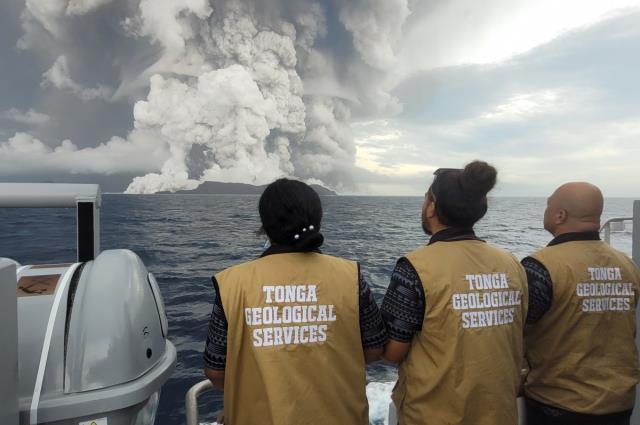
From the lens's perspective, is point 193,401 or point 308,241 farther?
point 193,401

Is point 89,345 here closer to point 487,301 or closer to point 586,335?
point 487,301

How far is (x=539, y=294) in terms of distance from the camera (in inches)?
68.1

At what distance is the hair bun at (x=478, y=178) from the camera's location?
1.56 metres

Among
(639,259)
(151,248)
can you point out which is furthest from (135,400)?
(151,248)

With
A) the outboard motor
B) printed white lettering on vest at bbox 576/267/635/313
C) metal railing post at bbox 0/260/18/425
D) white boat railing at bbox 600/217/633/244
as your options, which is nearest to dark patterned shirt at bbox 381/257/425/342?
printed white lettering on vest at bbox 576/267/635/313

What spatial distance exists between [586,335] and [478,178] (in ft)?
A: 2.89

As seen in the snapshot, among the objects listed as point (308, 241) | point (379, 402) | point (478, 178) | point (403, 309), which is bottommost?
point (379, 402)

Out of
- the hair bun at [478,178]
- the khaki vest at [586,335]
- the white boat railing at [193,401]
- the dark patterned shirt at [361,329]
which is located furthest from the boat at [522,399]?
the hair bun at [478,178]

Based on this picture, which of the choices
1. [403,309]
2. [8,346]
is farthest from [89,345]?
[403,309]

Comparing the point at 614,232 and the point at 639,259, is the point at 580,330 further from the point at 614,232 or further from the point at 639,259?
the point at 614,232

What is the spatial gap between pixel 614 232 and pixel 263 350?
3.32m

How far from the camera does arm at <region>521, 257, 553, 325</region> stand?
173cm

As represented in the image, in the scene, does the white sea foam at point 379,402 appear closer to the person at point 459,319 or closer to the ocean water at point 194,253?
the ocean water at point 194,253

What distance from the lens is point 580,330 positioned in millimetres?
1723
